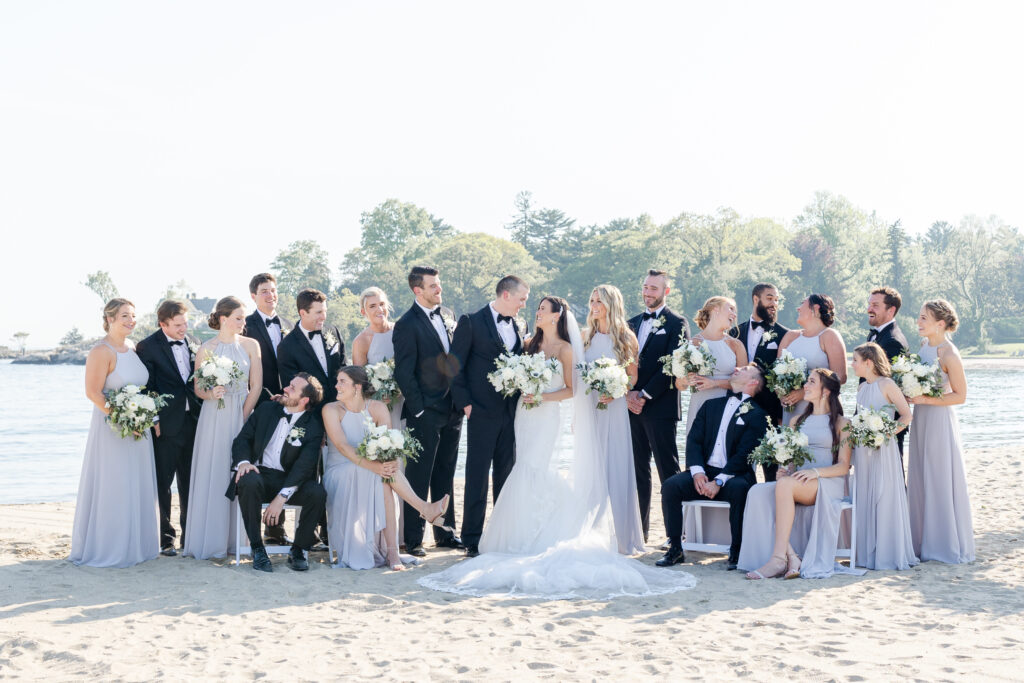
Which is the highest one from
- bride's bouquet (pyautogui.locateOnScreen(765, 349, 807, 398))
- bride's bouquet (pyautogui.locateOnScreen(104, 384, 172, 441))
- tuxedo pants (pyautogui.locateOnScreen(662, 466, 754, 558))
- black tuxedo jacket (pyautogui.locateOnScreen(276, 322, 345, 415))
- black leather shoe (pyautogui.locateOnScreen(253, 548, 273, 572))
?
black tuxedo jacket (pyautogui.locateOnScreen(276, 322, 345, 415))

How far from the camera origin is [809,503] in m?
7.12

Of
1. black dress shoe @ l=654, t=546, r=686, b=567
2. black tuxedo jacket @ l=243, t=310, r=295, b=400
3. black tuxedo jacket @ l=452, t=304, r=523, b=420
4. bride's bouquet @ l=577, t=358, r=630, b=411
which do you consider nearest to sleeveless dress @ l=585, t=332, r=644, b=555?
bride's bouquet @ l=577, t=358, r=630, b=411

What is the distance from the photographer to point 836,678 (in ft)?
15.2

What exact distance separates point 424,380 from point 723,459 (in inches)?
99.7

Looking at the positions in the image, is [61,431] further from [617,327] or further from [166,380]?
[617,327]

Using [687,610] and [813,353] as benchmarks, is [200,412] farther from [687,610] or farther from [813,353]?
[813,353]

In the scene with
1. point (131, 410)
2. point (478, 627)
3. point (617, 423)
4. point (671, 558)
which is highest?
point (131, 410)

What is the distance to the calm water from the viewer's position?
55.4 ft

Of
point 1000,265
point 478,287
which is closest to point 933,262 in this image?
point 1000,265

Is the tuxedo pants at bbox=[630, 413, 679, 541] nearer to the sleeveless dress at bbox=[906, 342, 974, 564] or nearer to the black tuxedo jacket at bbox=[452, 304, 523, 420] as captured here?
the black tuxedo jacket at bbox=[452, 304, 523, 420]

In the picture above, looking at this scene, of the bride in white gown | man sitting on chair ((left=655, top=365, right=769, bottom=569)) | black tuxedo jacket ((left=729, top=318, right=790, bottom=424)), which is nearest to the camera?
the bride in white gown

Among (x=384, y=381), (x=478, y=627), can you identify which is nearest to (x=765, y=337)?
(x=384, y=381)

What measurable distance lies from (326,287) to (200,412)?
105 metres

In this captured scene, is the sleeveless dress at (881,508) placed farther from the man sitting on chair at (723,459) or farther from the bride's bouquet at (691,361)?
the bride's bouquet at (691,361)
